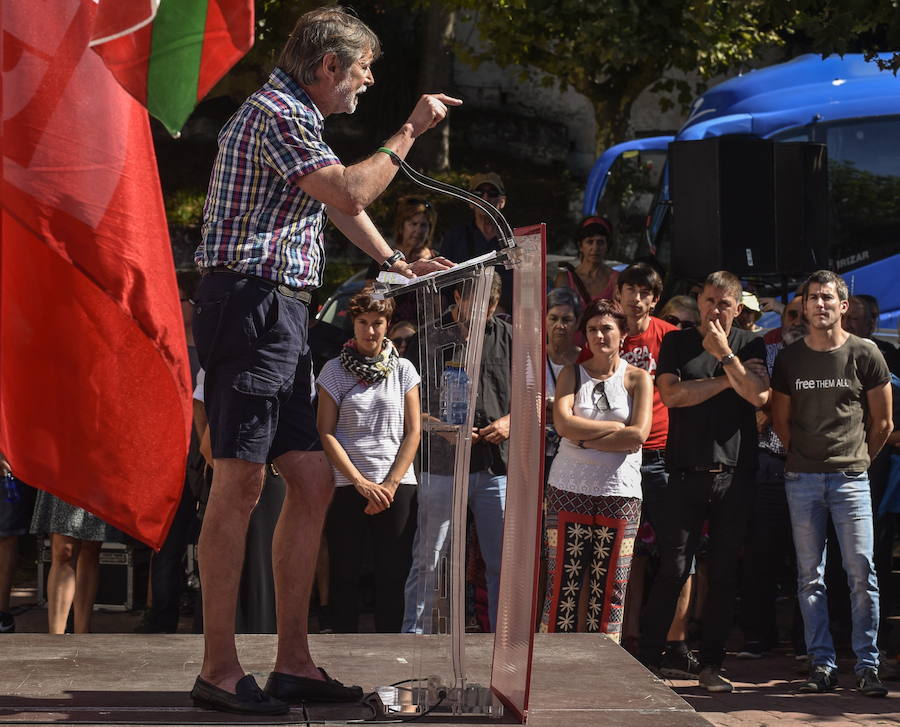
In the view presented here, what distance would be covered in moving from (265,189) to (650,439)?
12.8 feet

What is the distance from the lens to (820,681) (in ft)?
23.7

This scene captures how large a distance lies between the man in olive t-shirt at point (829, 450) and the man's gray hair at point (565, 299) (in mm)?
1446

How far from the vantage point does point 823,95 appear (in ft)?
41.6

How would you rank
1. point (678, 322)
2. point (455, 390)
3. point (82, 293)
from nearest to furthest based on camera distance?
point (82, 293) < point (455, 390) < point (678, 322)

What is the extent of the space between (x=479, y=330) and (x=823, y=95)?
9.21 metres

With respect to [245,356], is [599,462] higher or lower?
lower

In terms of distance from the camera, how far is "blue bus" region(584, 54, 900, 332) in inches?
486

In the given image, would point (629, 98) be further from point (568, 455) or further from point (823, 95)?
point (568, 455)

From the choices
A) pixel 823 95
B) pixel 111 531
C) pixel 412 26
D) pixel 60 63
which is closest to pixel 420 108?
pixel 60 63

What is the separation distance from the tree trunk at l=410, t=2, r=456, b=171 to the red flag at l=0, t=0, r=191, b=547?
17970 mm

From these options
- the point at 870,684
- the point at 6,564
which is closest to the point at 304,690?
the point at 870,684

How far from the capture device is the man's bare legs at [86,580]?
7.57 metres

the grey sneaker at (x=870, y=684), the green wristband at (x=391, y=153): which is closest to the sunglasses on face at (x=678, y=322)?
the grey sneaker at (x=870, y=684)

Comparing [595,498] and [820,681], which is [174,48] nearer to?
[595,498]
